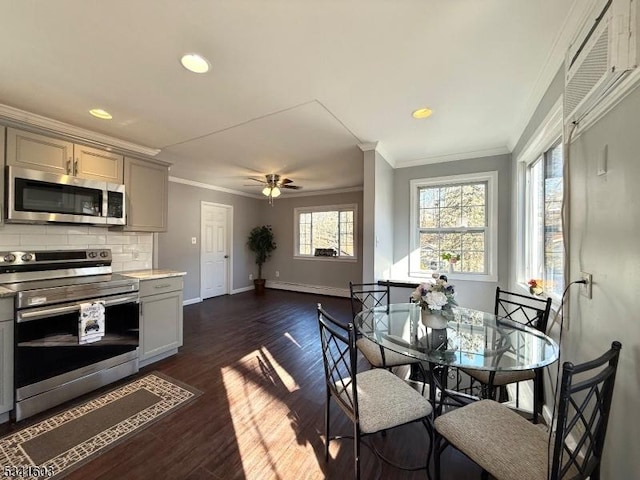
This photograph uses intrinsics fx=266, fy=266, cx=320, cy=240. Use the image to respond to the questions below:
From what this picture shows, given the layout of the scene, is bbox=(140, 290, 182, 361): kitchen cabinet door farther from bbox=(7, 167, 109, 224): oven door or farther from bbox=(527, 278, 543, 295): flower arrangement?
bbox=(527, 278, 543, 295): flower arrangement

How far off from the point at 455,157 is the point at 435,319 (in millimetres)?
2578

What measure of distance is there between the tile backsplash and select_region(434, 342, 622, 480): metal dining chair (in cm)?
344

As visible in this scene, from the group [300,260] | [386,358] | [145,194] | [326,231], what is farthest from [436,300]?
[300,260]

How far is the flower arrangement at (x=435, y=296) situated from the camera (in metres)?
1.66

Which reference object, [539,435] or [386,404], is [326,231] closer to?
[386,404]

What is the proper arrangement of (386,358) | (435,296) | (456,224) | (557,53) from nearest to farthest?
1. (557,53)
2. (435,296)
3. (386,358)
4. (456,224)

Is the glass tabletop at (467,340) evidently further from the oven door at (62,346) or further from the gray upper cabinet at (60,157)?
the gray upper cabinet at (60,157)

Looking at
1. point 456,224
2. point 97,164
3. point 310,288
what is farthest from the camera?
point 310,288

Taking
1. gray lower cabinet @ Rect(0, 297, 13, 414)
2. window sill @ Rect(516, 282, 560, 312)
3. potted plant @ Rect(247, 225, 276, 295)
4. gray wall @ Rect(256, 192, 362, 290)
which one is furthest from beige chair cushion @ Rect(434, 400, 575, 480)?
potted plant @ Rect(247, 225, 276, 295)

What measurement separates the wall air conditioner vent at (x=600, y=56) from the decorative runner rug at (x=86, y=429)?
3125 mm

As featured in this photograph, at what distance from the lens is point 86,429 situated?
1.79m

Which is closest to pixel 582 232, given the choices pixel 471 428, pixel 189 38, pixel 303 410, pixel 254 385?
pixel 471 428

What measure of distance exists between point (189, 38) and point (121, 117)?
1419 millimetres

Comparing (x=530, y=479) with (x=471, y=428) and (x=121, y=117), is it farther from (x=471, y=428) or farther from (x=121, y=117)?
(x=121, y=117)
